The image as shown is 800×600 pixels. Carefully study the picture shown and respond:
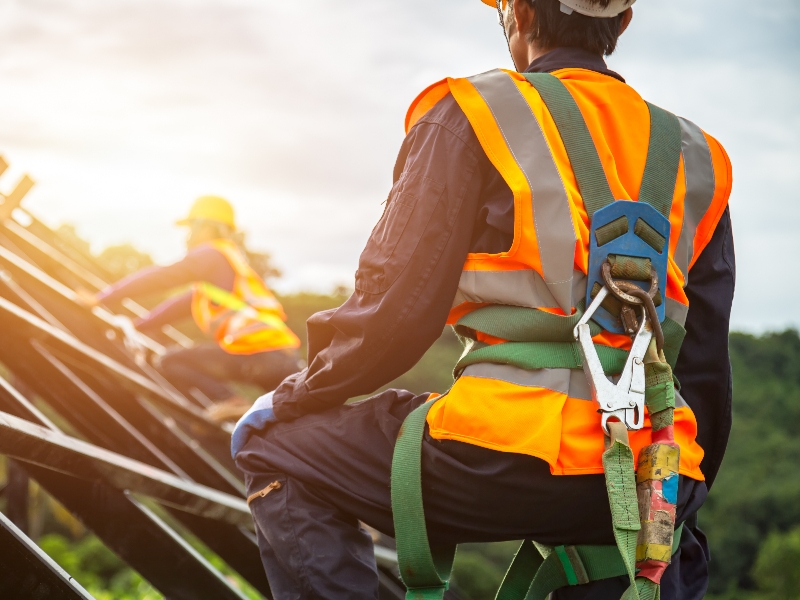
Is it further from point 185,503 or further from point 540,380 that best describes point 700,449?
point 185,503

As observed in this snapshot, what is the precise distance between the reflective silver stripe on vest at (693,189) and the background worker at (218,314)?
4.21m

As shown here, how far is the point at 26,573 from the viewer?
5.25 feet

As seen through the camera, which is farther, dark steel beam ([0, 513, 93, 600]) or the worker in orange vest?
dark steel beam ([0, 513, 93, 600])

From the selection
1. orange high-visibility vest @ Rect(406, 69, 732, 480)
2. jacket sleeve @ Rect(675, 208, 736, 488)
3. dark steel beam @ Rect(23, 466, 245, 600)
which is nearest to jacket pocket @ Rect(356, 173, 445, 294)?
orange high-visibility vest @ Rect(406, 69, 732, 480)

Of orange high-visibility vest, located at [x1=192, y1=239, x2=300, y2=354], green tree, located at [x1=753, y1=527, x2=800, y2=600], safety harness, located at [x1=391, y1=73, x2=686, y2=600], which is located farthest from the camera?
green tree, located at [x1=753, y1=527, x2=800, y2=600]

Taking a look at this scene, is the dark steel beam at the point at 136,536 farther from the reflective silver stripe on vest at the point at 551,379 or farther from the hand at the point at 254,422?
the reflective silver stripe on vest at the point at 551,379

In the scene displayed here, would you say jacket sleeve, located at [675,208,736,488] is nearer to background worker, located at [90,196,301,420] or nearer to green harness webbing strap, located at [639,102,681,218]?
green harness webbing strap, located at [639,102,681,218]

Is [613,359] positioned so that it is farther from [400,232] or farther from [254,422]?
[254,422]

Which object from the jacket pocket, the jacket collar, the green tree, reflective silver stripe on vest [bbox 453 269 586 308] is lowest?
the green tree

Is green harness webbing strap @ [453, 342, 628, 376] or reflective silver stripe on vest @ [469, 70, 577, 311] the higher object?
reflective silver stripe on vest @ [469, 70, 577, 311]

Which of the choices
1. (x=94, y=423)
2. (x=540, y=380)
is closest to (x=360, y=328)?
(x=540, y=380)

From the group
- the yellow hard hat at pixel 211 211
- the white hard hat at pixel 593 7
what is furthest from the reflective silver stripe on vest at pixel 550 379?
the yellow hard hat at pixel 211 211

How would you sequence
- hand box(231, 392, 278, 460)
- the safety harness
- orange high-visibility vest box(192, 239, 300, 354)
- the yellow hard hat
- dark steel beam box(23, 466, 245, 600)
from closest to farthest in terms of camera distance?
the safety harness → hand box(231, 392, 278, 460) → dark steel beam box(23, 466, 245, 600) → orange high-visibility vest box(192, 239, 300, 354) → the yellow hard hat

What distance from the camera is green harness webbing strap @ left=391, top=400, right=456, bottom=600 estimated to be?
4.97ft
